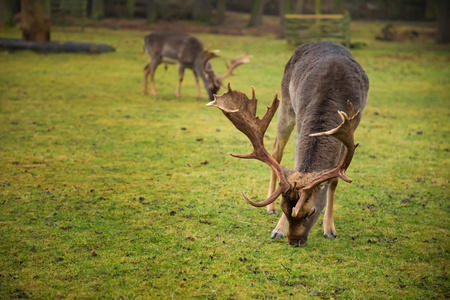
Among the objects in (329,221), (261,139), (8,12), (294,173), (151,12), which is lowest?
(329,221)

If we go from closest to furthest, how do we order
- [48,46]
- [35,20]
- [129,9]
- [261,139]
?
[261,139] → [35,20] → [48,46] → [129,9]

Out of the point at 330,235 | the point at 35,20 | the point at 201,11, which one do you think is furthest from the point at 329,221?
the point at 201,11

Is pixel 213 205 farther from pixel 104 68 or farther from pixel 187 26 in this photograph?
pixel 187 26

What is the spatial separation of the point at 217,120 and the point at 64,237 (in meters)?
6.91

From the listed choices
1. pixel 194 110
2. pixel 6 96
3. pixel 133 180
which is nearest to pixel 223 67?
pixel 194 110

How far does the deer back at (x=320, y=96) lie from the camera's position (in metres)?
4.72

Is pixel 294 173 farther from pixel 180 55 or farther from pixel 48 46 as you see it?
pixel 48 46

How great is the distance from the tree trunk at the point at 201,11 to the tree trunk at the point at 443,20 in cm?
1816

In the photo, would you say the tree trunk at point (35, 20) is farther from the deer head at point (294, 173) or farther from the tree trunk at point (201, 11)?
the tree trunk at point (201, 11)

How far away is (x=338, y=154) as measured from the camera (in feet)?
15.9

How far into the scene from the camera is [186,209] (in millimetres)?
6074

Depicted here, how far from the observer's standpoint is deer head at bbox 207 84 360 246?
14.2 feet

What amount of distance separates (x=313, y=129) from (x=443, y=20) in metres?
28.3

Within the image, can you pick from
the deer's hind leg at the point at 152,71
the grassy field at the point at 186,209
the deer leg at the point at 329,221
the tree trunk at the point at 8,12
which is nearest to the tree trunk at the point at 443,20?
the grassy field at the point at 186,209
